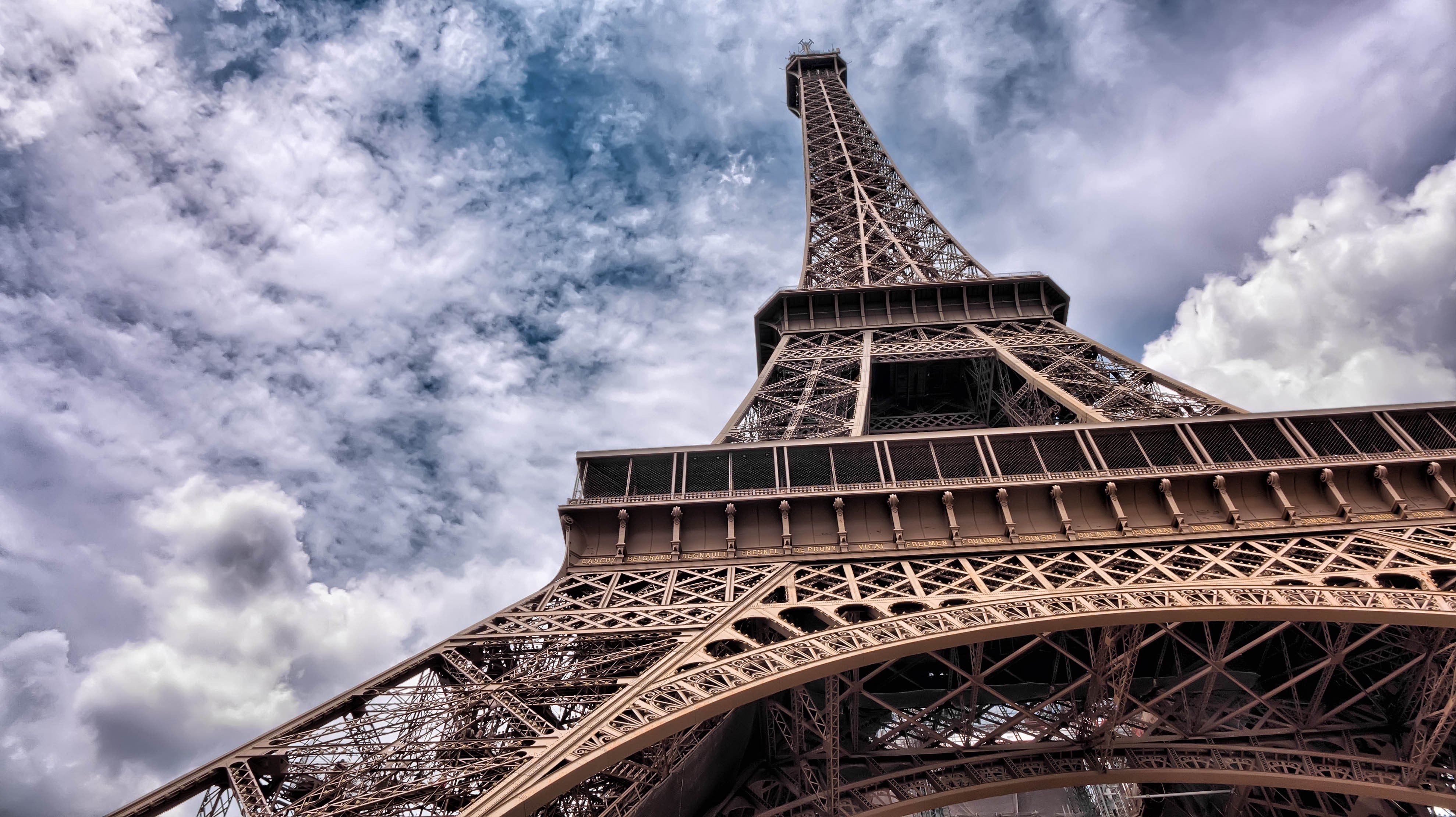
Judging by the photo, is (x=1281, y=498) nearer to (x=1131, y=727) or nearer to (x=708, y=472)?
(x=1131, y=727)

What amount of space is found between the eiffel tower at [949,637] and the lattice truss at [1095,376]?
23 centimetres

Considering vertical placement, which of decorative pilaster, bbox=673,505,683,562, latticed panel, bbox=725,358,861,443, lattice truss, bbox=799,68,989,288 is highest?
lattice truss, bbox=799,68,989,288

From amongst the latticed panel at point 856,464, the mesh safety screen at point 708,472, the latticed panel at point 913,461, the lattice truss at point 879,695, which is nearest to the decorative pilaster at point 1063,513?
the lattice truss at point 879,695

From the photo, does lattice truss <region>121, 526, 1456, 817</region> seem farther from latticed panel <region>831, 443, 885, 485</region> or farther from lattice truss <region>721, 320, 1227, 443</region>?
lattice truss <region>721, 320, 1227, 443</region>

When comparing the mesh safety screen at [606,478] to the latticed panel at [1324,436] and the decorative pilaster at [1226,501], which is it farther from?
the latticed panel at [1324,436]

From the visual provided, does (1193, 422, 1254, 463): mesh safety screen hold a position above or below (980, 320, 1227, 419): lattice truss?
below

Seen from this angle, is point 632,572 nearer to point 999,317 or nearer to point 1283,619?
point 1283,619

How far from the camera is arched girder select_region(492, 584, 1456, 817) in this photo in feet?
36.4

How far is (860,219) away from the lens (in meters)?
40.5

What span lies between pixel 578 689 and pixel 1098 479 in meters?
11.4

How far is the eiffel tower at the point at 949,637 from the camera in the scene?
39.1 feet

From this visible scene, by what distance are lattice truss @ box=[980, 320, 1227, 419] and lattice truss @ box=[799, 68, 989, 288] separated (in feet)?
15.0

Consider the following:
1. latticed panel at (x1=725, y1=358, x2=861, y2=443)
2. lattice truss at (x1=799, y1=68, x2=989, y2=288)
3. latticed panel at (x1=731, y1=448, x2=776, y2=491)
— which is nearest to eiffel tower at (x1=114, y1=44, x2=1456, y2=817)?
latticed panel at (x1=731, y1=448, x2=776, y2=491)

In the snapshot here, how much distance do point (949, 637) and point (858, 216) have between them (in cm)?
3141
